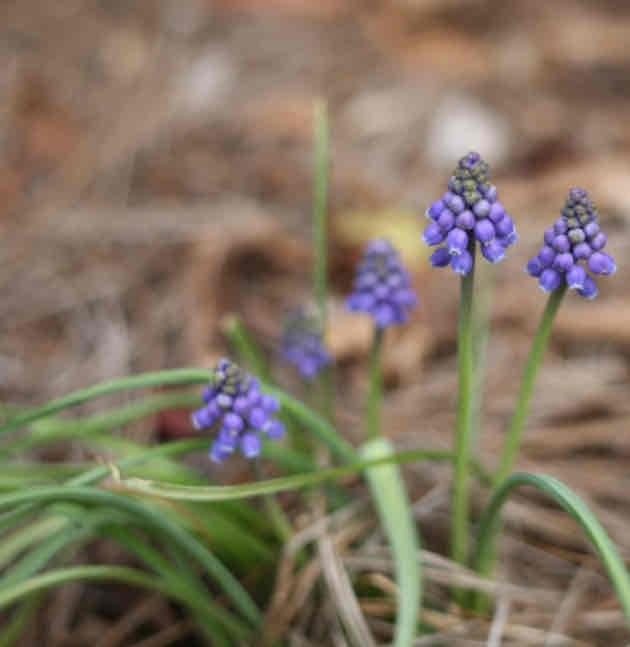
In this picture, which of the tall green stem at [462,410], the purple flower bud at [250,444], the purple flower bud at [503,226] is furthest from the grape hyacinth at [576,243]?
the purple flower bud at [250,444]

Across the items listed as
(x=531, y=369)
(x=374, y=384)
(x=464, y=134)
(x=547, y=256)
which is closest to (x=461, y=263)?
(x=547, y=256)

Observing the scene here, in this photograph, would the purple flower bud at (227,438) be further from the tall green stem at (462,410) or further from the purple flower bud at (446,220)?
the purple flower bud at (446,220)

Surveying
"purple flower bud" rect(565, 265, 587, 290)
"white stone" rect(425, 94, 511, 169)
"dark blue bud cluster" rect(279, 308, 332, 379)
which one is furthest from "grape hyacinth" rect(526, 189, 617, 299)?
"white stone" rect(425, 94, 511, 169)

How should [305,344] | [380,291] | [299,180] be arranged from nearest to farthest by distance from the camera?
1. [380,291]
2. [305,344]
3. [299,180]

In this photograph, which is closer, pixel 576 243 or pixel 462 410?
pixel 576 243

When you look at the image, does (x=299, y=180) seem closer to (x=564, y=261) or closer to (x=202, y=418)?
(x=202, y=418)

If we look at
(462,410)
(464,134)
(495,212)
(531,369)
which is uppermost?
(464,134)
